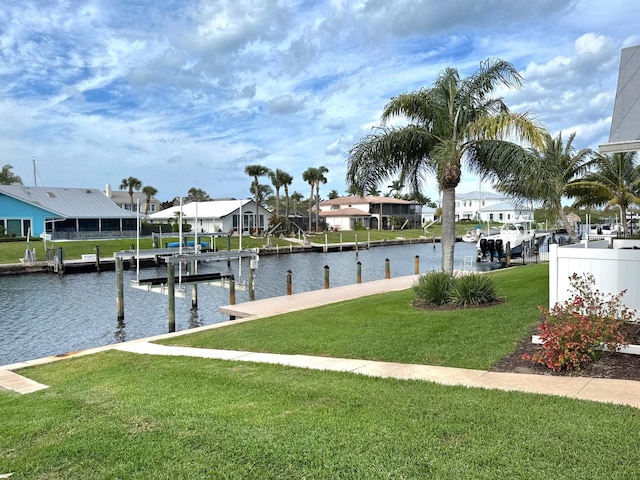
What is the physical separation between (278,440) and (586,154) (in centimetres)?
3440

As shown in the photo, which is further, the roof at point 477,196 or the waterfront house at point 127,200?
the roof at point 477,196

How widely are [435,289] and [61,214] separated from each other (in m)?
53.5

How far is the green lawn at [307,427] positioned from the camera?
4383mm

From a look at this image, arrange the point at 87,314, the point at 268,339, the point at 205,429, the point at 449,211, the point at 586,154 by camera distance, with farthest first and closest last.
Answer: the point at 586,154, the point at 87,314, the point at 449,211, the point at 268,339, the point at 205,429

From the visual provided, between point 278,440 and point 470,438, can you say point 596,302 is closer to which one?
point 470,438

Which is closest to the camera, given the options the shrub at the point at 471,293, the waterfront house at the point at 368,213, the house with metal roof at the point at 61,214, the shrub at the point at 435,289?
the shrub at the point at 471,293

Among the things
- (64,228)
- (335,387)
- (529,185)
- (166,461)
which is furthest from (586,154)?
(64,228)

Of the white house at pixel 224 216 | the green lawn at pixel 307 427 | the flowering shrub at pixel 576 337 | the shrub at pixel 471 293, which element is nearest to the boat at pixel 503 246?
the shrub at pixel 471 293

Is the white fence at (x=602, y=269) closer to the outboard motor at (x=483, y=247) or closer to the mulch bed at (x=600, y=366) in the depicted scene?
the mulch bed at (x=600, y=366)

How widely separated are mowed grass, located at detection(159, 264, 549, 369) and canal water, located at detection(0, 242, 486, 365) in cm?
628

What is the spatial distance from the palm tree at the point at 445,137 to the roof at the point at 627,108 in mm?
4256

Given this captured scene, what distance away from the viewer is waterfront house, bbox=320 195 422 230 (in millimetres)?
90500

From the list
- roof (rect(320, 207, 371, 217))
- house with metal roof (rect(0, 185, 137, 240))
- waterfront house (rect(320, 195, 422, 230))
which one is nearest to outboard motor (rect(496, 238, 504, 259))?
house with metal roof (rect(0, 185, 137, 240))

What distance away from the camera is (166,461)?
472cm
